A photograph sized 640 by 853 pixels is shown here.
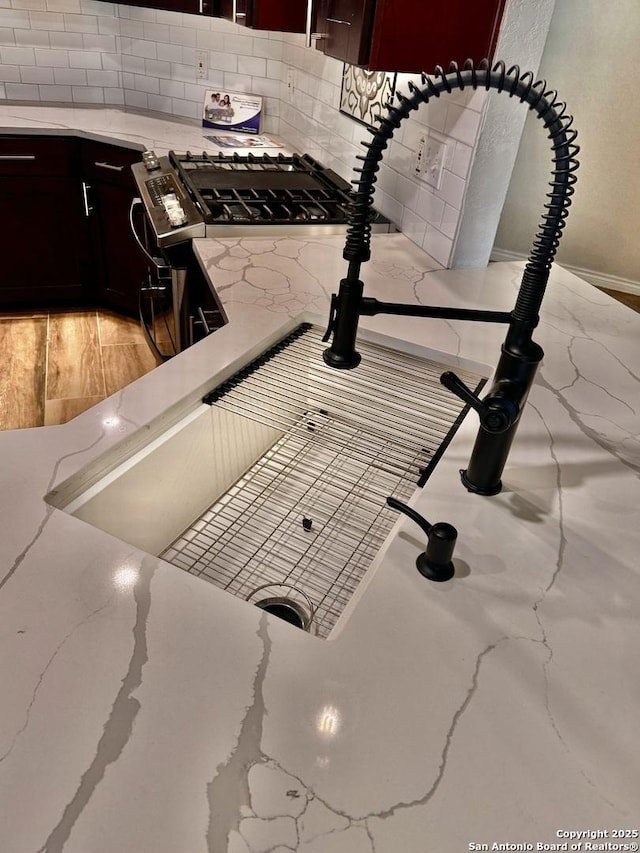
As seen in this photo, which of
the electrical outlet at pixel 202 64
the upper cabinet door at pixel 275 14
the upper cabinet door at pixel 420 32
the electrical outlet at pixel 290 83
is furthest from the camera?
the electrical outlet at pixel 202 64

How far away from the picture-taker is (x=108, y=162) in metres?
2.77

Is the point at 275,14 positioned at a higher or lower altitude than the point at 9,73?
higher

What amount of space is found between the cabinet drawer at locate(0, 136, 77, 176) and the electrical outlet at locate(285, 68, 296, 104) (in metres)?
1.00

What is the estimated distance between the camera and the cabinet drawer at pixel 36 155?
275cm

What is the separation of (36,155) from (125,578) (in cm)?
267

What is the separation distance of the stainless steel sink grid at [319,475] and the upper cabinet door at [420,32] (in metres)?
0.80

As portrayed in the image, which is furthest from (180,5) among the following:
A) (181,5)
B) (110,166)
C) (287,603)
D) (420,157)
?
(287,603)

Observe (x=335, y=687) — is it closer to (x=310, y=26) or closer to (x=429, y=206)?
(x=429, y=206)

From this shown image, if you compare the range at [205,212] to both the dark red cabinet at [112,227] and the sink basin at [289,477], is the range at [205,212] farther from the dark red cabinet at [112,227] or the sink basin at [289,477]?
the sink basin at [289,477]

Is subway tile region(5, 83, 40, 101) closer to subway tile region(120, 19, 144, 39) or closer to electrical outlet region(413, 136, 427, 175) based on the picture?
subway tile region(120, 19, 144, 39)

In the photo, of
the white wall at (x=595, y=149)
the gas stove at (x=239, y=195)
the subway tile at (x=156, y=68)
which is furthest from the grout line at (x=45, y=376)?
the white wall at (x=595, y=149)

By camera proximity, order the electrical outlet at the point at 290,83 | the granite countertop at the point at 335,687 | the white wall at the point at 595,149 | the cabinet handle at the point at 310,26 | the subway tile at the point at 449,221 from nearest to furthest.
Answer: the granite countertop at the point at 335,687 < the subway tile at the point at 449,221 < the cabinet handle at the point at 310,26 < the white wall at the point at 595,149 < the electrical outlet at the point at 290,83

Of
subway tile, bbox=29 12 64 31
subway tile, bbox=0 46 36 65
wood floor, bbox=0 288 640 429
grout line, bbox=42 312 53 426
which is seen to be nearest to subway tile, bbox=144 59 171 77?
subway tile, bbox=29 12 64 31

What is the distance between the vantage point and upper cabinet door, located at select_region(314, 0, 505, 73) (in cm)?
146
